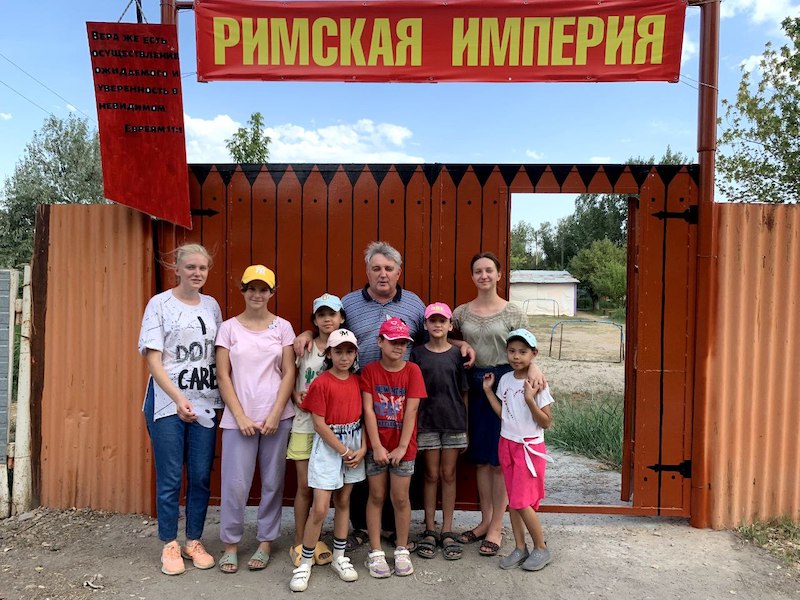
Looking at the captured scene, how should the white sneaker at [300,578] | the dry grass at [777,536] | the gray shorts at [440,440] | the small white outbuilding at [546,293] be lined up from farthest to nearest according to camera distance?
the small white outbuilding at [546,293], the dry grass at [777,536], the gray shorts at [440,440], the white sneaker at [300,578]

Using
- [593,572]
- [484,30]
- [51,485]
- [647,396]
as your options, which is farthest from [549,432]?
[51,485]

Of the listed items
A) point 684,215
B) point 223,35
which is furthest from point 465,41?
point 684,215

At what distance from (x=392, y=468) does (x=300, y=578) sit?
2.44 ft

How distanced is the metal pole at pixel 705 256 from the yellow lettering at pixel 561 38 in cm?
80

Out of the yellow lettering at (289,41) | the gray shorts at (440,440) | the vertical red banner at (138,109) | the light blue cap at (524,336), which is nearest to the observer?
the light blue cap at (524,336)

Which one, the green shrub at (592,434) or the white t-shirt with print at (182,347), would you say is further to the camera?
the green shrub at (592,434)

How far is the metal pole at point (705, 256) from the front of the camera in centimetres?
377

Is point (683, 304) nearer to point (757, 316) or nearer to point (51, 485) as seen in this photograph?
point (757, 316)

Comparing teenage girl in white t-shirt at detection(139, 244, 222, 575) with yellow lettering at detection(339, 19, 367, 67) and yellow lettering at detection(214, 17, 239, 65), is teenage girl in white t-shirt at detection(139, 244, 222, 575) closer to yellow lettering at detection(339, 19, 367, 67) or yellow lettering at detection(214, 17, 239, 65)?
yellow lettering at detection(214, 17, 239, 65)

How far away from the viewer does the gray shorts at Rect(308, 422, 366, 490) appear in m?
3.12

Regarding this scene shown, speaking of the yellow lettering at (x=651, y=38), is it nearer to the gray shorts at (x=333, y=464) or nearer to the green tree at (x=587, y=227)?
the gray shorts at (x=333, y=464)

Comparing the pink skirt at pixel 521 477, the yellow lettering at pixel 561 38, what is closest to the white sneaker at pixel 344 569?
the pink skirt at pixel 521 477

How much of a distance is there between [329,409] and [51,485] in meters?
2.35

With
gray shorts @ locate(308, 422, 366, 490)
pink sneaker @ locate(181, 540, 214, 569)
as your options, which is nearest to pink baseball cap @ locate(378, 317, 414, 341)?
gray shorts @ locate(308, 422, 366, 490)
